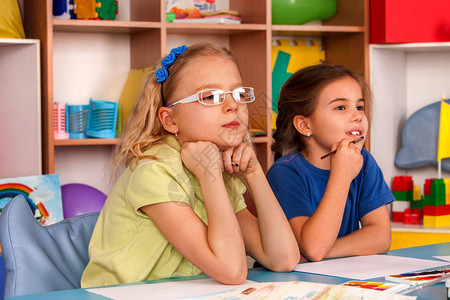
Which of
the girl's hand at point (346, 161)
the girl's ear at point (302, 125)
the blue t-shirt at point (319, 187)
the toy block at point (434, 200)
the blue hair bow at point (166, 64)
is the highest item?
the blue hair bow at point (166, 64)

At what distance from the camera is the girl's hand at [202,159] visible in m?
1.24

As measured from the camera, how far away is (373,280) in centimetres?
108

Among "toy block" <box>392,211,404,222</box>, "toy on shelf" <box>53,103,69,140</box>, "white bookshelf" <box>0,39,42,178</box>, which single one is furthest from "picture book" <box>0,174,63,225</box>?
"toy block" <box>392,211,404,222</box>

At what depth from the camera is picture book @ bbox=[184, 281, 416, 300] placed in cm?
92

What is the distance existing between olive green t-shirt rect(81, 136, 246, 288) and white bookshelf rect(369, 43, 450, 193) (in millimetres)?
1650

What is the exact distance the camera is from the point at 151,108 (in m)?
1.39

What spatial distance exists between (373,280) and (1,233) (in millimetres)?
702

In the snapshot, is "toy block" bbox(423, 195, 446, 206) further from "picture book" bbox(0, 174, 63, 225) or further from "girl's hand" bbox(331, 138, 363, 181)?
"picture book" bbox(0, 174, 63, 225)

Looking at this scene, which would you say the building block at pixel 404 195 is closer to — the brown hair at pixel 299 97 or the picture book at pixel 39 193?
the brown hair at pixel 299 97

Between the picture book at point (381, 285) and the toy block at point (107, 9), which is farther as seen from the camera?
the toy block at point (107, 9)

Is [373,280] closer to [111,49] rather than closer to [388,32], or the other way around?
[388,32]

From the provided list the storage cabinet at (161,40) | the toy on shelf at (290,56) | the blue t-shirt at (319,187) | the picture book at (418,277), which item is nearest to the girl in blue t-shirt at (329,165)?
the blue t-shirt at (319,187)

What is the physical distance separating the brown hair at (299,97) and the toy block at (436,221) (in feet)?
3.22

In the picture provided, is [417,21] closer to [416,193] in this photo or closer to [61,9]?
[416,193]
